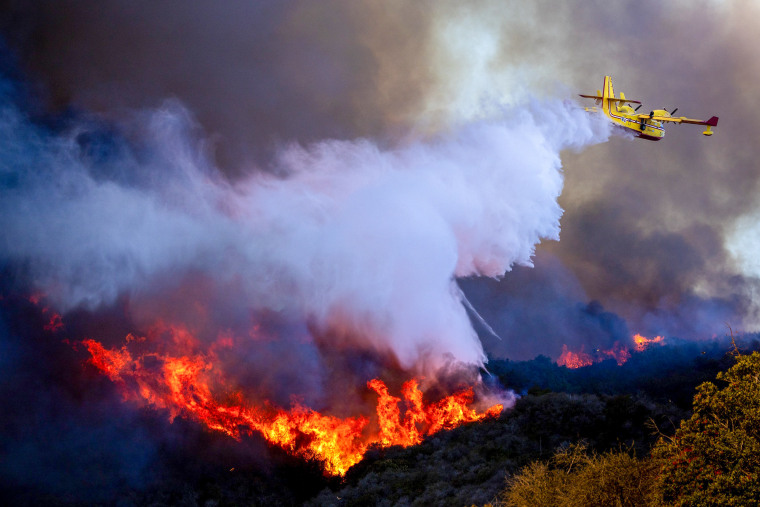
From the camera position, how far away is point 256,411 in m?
66.6

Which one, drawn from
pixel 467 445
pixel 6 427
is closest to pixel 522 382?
pixel 467 445

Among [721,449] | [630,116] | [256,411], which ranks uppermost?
[630,116]

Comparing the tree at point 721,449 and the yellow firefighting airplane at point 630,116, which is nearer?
the tree at point 721,449

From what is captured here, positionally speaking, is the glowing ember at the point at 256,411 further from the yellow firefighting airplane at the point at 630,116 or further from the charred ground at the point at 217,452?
the yellow firefighting airplane at the point at 630,116

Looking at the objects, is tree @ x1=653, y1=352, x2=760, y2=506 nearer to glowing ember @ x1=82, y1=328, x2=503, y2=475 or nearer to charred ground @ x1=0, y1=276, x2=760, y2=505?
charred ground @ x1=0, y1=276, x2=760, y2=505

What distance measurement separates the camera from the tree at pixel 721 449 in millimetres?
23781

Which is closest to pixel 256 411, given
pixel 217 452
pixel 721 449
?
pixel 217 452

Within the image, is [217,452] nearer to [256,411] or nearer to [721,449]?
[256,411]

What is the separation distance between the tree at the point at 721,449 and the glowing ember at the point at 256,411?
43109 millimetres

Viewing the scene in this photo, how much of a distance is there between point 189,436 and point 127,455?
22.4ft

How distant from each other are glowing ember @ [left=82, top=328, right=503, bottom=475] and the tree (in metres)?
43.1

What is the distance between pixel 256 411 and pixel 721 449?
2141 inches

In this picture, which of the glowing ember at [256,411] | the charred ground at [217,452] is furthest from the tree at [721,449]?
the glowing ember at [256,411]

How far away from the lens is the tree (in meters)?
23.8
